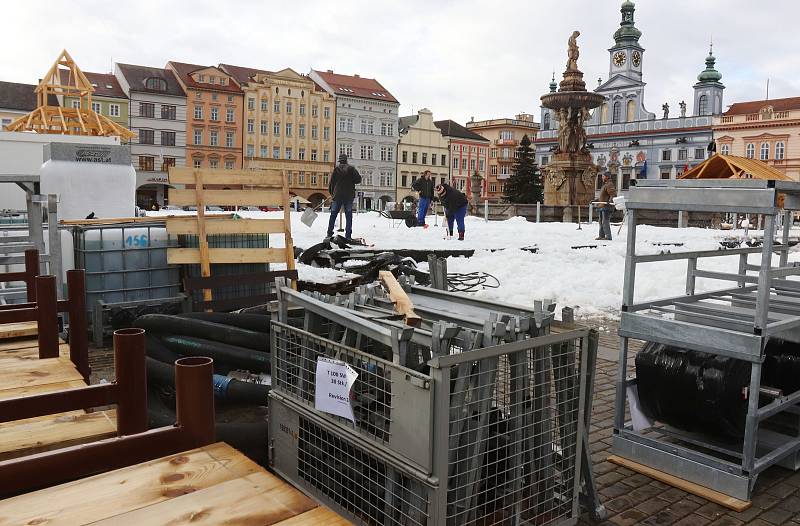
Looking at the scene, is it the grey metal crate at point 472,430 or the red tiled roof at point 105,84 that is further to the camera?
the red tiled roof at point 105,84

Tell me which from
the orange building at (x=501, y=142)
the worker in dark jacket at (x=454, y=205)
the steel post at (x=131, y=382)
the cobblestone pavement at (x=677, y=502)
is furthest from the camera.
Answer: the orange building at (x=501, y=142)

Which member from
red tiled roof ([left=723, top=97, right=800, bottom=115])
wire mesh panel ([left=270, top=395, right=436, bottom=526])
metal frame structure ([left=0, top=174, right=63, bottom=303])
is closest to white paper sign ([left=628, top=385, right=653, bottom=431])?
wire mesh panel ([left=270, top=395, right=436, bottom=526])

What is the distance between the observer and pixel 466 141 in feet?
330

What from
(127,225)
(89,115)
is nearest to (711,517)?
(127,225)

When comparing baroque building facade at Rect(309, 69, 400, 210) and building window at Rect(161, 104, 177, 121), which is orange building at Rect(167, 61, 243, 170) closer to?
building window at Rect(161, 104, 177, 121)

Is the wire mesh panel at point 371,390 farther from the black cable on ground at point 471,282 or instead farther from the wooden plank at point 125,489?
the black cable on ground at point 471,282

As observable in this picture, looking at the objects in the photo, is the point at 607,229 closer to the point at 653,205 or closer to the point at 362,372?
the point at 653,205

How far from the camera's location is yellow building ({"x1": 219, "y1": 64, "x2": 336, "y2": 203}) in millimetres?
76438

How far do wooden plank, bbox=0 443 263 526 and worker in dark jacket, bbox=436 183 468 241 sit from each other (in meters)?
16.3

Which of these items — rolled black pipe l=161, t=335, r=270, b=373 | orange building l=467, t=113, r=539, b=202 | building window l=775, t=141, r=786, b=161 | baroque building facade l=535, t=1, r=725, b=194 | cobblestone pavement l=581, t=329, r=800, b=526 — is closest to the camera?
cobblestone pavement l=581, t=329, r=800, b=526

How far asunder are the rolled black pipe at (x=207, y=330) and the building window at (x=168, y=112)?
71160 mm

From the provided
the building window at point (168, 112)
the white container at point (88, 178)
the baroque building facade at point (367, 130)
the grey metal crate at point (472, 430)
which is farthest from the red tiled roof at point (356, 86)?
the grey metal crate at point (472, 430)

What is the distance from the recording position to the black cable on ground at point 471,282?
35.4 feet

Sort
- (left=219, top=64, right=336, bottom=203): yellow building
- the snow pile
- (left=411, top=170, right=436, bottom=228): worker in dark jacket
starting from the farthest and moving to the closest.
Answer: (left=219, top=64, right=336, bottom=203): yellow building, (left=411, top=170, right=436, bottom=228): worker in dark jacket, the snow pile
